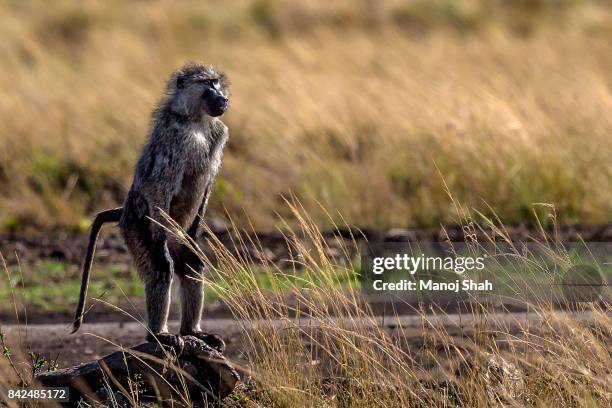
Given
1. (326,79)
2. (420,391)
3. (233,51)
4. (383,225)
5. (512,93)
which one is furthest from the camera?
(233,51)

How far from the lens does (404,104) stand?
14.8 m

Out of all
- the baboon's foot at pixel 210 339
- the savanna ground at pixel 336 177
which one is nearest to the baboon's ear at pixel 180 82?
the savanna ground at pixel 336 177

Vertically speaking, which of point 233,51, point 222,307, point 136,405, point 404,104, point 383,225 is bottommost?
point 136,405

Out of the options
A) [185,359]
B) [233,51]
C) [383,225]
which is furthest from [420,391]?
[233,51]

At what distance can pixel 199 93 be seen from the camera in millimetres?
6719

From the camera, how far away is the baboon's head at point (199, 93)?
666 cm

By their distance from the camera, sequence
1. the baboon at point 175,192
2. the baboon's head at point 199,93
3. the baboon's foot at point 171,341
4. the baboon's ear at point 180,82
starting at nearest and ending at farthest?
the baboon's foot at point 171,341, the baboon at point 175,192, the baboon's head at point 199,93, the baboon's ear at point 180,82

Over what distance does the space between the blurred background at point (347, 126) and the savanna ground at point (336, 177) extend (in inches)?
1.0

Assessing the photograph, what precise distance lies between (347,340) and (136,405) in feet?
3.49

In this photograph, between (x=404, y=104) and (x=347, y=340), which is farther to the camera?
(x=404, y=104)

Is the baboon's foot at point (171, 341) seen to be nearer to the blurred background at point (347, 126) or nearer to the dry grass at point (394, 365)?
the dry grass at point (394, 365)

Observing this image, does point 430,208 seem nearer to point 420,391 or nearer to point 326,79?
point 326,79

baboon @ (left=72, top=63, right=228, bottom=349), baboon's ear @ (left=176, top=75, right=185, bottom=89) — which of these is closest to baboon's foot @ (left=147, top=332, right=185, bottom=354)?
baboon @ (left=72, top=63, right=228, bottom=349)

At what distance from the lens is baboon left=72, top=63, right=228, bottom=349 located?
258 inches
